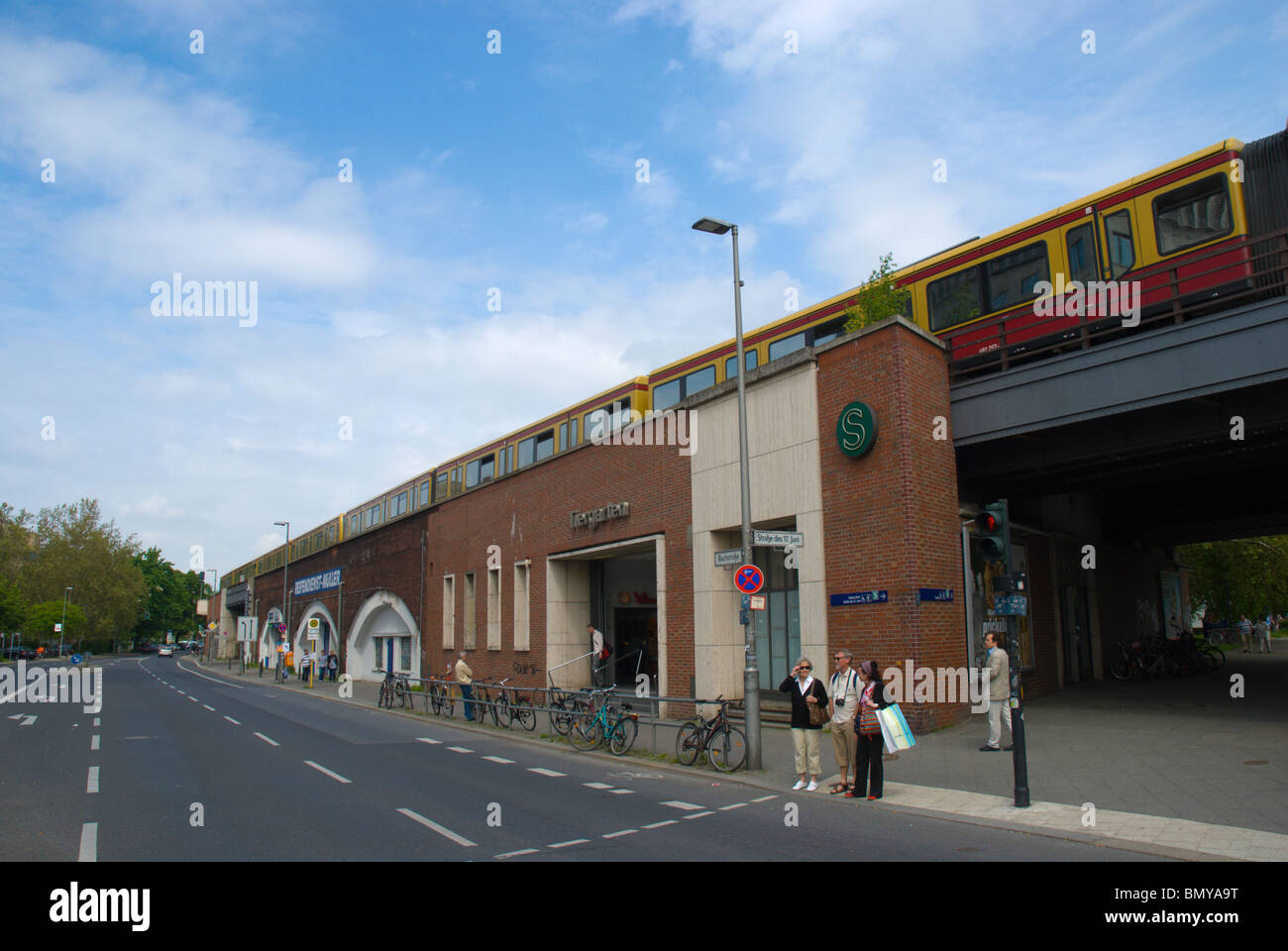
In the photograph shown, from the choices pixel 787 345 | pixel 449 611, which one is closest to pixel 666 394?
pixel 787 345

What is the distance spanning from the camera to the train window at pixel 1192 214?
1241cm

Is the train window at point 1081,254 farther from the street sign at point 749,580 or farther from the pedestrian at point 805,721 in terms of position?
the pedestrian at point 805,721

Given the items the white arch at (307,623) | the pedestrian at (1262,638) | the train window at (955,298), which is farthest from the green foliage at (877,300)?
the white arch at (307,623)

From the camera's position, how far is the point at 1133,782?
9.62 m

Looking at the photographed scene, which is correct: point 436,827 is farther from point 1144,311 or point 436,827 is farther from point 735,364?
point 735,364

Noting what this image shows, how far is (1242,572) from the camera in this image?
40406 mm

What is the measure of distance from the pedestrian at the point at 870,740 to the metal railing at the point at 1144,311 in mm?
7140

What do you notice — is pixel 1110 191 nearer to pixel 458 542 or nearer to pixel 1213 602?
pixel 458 542

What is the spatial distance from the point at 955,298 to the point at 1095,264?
8.46ft

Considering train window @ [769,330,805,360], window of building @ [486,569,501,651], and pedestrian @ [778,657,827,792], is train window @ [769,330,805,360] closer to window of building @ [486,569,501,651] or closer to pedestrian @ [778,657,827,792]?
pedestrian @ [778,657,827,792]

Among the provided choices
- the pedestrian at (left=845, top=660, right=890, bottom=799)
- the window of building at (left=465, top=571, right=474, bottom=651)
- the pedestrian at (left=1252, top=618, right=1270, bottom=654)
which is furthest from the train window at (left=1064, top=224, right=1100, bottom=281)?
the pedestrian at (left=1252, top=618, right=1270, bottom=654)

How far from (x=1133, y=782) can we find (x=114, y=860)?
1041 centimetres

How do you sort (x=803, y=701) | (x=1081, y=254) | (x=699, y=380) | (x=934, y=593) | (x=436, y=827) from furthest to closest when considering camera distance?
1. (x=699, y=380)
2. (x=934, y=593)
3. (x=1081, y=254)
4. (x=803, y=701)
5. (x=436, y=827)
